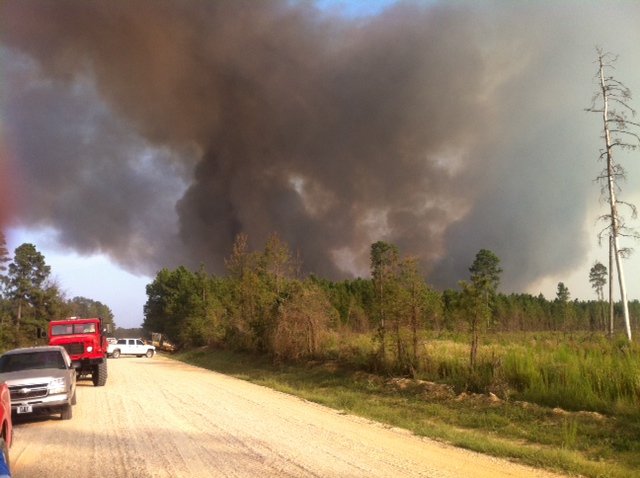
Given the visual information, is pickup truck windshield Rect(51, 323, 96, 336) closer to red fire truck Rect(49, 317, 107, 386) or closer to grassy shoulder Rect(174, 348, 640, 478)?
red fire truck Rect(49, 317, 107, 386)

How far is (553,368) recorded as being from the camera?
13.9 meters

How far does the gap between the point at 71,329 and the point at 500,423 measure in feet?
59.8

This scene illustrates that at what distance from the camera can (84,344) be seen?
21297 mm

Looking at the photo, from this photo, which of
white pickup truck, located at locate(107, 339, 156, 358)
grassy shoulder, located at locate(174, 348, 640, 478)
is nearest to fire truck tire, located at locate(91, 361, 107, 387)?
grassy shoulder, located at locate(174, 348, 640, 478)

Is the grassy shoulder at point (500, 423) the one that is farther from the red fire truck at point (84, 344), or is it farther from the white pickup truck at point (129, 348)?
the white pickup truck at point (129, 348)

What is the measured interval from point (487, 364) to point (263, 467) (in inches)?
388

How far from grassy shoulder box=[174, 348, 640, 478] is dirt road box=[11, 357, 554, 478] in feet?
2.33

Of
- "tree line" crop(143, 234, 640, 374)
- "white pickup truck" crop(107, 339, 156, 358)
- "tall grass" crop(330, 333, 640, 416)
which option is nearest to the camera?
"tall grass" crop(330, 333, 640, 416)

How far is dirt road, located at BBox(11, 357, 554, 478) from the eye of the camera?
7.58 m

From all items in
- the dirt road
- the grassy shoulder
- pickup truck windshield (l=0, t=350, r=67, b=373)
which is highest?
pickup truck windshield (l=0, t=350, r=67, b=373)

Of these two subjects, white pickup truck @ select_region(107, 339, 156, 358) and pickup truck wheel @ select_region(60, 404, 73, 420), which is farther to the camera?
white pickup truck @ select_region(107, 339, 156, 358)

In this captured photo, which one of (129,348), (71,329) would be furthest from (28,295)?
(71,329)

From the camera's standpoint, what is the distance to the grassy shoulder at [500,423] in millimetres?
8727

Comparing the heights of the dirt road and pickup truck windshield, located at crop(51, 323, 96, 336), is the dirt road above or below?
below
